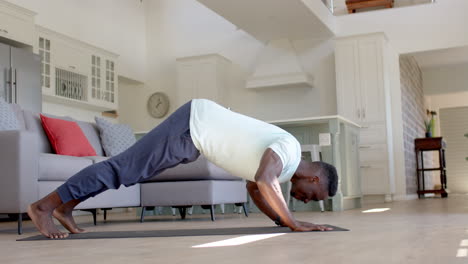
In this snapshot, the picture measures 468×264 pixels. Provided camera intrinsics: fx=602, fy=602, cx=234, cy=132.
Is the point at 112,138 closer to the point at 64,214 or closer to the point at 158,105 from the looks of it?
the point at 64,214

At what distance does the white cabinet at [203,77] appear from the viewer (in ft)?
29.7

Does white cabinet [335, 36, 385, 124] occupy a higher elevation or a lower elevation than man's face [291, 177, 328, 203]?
higher

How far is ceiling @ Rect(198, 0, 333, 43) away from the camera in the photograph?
715cm

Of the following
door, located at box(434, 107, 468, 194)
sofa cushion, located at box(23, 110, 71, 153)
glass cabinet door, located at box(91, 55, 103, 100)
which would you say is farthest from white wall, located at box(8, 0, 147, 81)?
door, located at box(434, 107, 468, 194)

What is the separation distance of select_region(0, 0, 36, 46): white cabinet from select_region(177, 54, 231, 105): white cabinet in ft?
9.25

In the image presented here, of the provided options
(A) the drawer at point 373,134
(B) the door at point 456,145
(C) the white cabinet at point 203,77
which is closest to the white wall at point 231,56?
(C) the white cabinet at point 203,77

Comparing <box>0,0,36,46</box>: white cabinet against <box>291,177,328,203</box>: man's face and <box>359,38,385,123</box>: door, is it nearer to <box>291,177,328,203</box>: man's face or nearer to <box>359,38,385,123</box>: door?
<box>359,38,385,123</box>: door

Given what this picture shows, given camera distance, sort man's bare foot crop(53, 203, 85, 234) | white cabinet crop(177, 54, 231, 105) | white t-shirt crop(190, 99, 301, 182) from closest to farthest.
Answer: white t-shirt crop(190, 99, 301, 182) < man's bare foot crop(53, 203, 85, 234) < white cabinet crop(177, 54, 231, 105)

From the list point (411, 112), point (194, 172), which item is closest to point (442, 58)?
point (411, 112)

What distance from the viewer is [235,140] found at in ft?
8.39

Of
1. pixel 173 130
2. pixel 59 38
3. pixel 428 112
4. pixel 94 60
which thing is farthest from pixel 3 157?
pixel 428 112

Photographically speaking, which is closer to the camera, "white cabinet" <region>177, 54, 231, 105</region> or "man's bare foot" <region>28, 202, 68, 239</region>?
"man's bare foot" <region>28, 202, 68, 239</region>

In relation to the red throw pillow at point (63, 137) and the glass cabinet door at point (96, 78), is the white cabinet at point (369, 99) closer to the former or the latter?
the glass cabinet door at point (96, 78)

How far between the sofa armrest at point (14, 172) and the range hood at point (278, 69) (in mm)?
5771
